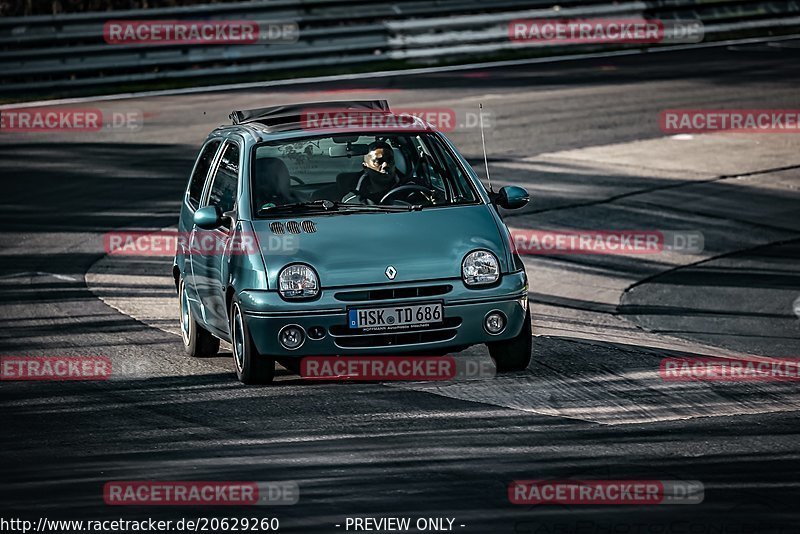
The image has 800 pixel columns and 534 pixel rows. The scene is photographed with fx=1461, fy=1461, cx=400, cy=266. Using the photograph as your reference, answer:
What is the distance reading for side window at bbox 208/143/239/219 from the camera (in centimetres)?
979

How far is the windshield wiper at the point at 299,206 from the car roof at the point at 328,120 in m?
0.56

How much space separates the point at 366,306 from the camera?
28.6 feet

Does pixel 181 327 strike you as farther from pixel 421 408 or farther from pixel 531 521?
pixel 531 521

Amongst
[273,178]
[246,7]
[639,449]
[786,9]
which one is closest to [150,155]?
[246,7]

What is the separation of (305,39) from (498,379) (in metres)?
A: 17.8

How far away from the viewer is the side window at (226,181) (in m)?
9.79

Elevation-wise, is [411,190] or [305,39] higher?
[305,39]

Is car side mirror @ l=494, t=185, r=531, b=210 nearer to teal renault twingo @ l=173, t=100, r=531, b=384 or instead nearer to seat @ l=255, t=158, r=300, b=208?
teal renault twingo @ l=173, t=100, r=531, b=384

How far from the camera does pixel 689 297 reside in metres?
13.1
